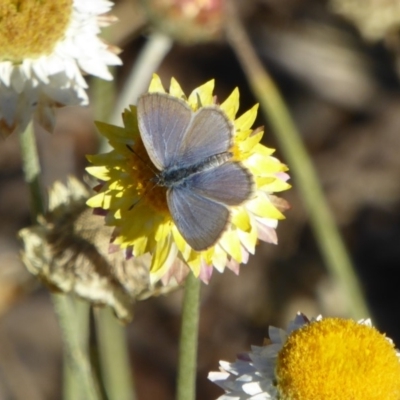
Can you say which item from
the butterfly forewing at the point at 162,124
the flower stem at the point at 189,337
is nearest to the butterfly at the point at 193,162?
the butterfly forewing at the point at 162,124

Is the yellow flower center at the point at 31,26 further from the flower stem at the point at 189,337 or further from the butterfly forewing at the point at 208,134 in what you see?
the flower stem at the point at 189,337

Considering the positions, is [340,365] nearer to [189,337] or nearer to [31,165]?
[189,337]

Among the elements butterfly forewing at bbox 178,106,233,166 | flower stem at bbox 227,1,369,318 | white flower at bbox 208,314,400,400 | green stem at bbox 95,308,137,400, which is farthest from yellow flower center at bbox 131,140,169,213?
flower stem at bbox 227,1,369,318

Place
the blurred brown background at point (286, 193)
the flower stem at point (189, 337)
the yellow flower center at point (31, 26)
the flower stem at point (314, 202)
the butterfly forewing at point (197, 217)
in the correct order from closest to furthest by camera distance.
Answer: the butterfly forewing at point (197, 217) < the flower stem at point (189, 337) < the yellow flower center at point (31, 26) < the flower stem at point (314, 202) < the blurred brown background at point (286, 193)

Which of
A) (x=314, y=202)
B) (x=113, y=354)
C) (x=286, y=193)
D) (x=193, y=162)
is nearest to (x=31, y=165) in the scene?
(x=193, y=162)

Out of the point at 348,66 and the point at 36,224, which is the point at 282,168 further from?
the point at 348,66
